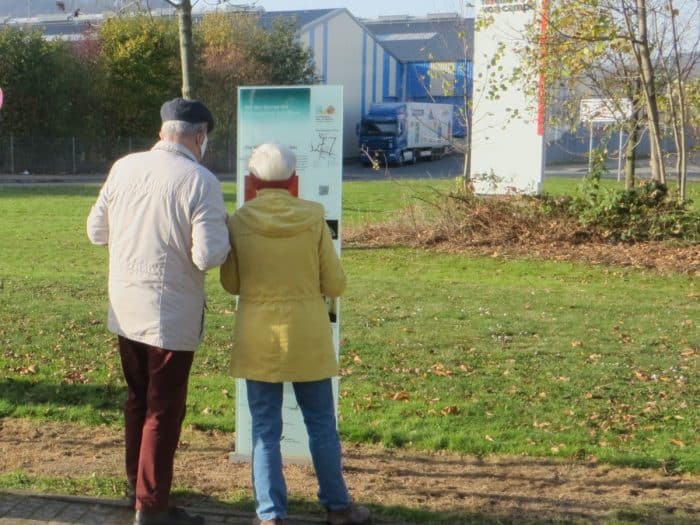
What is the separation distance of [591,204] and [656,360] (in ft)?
31.2

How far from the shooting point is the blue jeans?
4.34 metres

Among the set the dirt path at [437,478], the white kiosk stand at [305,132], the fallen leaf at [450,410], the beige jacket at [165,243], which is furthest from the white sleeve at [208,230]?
the fallen leaf at [450,410]

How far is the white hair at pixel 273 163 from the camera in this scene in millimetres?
4270

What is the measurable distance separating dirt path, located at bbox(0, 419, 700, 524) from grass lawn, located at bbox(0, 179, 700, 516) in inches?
9.8

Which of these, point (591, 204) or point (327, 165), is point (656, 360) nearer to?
point (327, 165)

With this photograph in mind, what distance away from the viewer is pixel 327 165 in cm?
514

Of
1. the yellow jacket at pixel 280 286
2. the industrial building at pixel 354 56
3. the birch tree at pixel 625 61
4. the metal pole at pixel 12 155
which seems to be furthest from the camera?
the industrial building at pixel 354 56

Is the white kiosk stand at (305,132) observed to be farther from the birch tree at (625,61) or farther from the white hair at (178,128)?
the birch tree at (625,61)

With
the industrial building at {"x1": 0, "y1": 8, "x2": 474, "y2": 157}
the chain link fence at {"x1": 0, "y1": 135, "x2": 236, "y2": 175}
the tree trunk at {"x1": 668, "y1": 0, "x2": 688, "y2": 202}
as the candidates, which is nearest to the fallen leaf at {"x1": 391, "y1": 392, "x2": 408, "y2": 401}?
the tree trunk at {"x1": 668, "y1": 0, "x2": 688, "y2": 202}

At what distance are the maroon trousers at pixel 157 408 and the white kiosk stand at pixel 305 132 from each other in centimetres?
105

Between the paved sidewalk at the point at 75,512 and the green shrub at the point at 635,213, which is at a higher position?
the green shrub at the point at 635,213

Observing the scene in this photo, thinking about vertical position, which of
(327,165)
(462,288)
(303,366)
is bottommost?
(462,288)

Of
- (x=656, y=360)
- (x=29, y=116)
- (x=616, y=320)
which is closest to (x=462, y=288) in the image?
(x=616, y=320)

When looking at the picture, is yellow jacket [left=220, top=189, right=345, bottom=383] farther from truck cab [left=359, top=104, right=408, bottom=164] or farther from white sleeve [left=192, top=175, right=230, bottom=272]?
truck cab [left=359, top=104, right=408, bottom=164]
